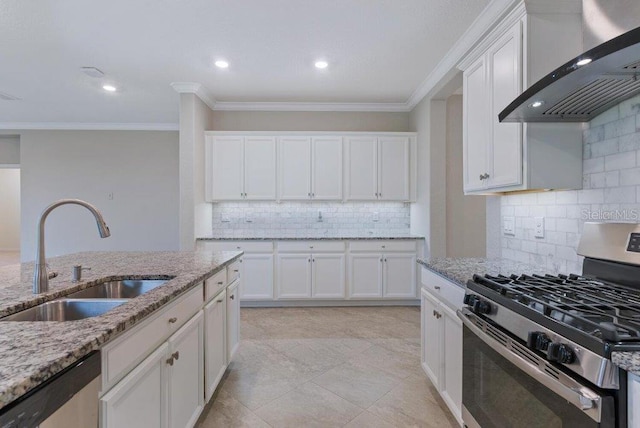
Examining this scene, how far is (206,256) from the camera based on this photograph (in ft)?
8.42

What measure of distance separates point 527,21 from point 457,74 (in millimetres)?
1453

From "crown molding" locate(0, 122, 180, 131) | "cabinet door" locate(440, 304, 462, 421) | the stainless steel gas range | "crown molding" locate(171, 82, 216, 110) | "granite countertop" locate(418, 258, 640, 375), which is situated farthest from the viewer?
"crown molding" locate(0, 122, 180, 131)

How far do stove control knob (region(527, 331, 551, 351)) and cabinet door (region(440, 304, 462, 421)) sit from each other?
663 millimetres

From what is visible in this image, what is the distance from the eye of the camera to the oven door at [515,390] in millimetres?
928

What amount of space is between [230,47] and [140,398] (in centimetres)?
289

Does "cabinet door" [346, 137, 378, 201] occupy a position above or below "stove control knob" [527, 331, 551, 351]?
above

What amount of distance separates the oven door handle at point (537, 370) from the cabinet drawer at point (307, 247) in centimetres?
271

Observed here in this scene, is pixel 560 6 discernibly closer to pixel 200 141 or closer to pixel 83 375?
pixel 83 375

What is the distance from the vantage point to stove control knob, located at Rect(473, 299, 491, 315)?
143 cm

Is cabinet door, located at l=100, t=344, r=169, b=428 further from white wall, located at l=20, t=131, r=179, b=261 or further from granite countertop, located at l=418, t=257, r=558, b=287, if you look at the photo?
white wall, located at l=20, t=131, r=179, b=261

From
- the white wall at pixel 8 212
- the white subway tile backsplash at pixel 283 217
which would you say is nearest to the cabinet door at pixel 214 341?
the white subway tile backsplash at pixel 283 217

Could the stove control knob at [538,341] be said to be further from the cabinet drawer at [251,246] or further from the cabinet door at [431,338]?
the cabinet drawer at [251,246]

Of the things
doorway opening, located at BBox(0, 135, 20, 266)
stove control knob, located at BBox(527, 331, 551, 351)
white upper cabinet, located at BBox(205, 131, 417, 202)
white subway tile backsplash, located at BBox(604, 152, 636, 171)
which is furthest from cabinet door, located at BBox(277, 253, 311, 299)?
doorway opening, located at BBox(0, 135, 20, 266)

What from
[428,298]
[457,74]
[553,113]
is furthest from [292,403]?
[457,74]
